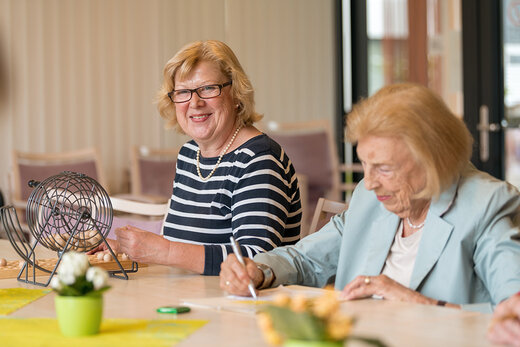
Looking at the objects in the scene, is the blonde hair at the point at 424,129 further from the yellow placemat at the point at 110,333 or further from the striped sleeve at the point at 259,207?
the yellow placemat at the point at 110,333

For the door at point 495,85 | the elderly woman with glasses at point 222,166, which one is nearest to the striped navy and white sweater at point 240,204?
the elderly woman with glasses at point 222,166

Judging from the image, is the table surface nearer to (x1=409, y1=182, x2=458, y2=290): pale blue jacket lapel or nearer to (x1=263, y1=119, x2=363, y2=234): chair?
(x1=409, y1=182, x2=458, y2=290): pale blue jacket lapel

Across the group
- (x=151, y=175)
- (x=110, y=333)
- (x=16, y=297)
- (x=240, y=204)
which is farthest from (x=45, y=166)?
(x=110, y=333)

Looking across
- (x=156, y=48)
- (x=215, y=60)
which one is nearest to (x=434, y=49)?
(x=156, y=48)

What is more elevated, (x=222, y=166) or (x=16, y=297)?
(x=222, y=166)

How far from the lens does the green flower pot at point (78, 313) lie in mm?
1251

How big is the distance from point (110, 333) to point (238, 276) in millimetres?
422

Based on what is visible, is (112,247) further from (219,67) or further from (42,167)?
(42,167)

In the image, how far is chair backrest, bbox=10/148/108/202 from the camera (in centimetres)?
486

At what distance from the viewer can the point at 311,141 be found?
5.86m

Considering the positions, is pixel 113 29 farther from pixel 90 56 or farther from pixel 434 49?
pixel 434 49

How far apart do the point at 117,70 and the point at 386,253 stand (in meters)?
4.13

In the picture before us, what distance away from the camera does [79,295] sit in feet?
4.12

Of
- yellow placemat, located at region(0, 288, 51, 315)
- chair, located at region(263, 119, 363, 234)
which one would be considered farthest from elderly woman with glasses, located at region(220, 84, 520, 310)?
chair, located at region(263, 119, 363, 234)
